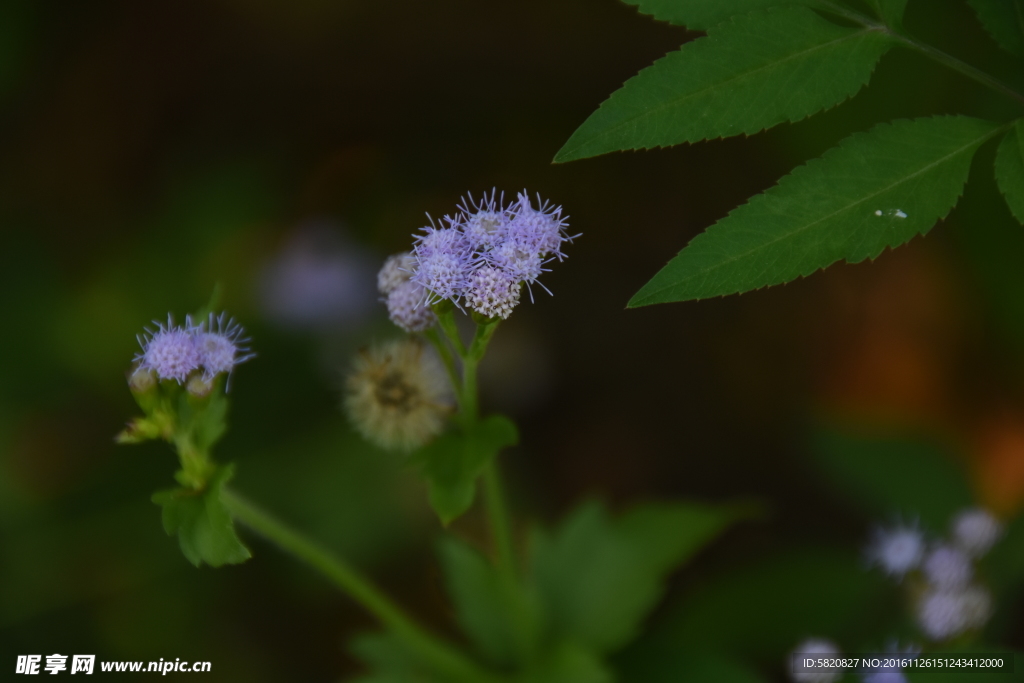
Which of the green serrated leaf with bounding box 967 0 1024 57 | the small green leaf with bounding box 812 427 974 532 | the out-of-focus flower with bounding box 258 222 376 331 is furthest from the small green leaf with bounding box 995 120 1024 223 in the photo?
the out-of-focus flower with bounding box 258 222 376 331

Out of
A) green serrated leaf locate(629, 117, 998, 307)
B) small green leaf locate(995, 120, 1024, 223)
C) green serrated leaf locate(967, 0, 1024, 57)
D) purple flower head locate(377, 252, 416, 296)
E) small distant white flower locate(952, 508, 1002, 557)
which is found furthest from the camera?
small distant white flower locate(952, 508, 1002, 557)

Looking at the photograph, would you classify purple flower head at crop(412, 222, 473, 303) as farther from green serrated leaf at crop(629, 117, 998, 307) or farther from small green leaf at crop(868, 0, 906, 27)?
small green leaf at crop(868, 0, 906, 27)

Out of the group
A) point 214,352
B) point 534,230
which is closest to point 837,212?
point 534,230

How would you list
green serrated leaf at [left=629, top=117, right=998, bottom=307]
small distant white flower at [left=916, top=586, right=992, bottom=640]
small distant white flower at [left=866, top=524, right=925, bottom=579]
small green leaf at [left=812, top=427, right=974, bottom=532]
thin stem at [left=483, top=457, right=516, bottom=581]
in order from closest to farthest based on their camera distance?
green serrated leaf at [left=629, top=117, right=998, bottom=307] → thin stem at [left=483, top=457, right=516, bottom=581] → small distant white flower at [left=916, top=586, right=992, bottom=640] → small distant white flower at [left=866, top=524, right=925, bottom=579] → small green leaf at [left=812, top=427, right=974, bottom=532]

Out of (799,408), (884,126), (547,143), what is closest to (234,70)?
(547,143)

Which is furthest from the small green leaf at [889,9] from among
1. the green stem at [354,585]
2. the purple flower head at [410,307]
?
the green stem at [354,585]

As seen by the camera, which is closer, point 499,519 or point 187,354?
point 187,354

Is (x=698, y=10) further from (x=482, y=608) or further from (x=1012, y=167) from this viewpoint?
(x=482, y=608)

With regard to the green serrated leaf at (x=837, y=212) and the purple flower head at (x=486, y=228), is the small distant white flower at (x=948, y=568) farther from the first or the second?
the purple flower head at (x=486, y=228)

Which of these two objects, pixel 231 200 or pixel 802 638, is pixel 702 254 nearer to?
pixel 802 638
